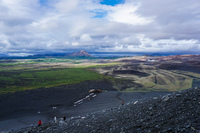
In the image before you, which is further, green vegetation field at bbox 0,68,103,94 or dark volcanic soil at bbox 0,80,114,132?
green vegetation field at bbox 0,68,103,94

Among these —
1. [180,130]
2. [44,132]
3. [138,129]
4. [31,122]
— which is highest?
[180,130]

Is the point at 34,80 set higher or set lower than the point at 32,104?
higher

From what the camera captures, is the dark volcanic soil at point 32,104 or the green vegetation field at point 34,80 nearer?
the dark volcanic soil at point 32,104

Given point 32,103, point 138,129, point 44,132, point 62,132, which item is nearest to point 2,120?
point 32,103

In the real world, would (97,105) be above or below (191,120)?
below

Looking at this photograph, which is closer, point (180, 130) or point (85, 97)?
point (180, 130)

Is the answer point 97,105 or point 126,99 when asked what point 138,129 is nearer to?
point 97,105

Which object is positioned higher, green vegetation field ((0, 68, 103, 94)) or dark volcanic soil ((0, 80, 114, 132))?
green vegetation field ((0, 68, 103, 94))

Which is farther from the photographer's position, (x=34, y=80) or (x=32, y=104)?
(x=34, y=80)

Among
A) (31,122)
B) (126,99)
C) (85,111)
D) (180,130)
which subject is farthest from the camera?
(126,99)

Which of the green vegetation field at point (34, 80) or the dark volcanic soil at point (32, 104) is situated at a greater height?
the green vegetation field at point (34, 80)

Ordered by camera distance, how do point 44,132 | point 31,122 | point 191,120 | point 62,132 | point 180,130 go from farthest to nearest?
point 31,122 < point 44,132 < point 62,132 < point 191,120 < point 180,130
